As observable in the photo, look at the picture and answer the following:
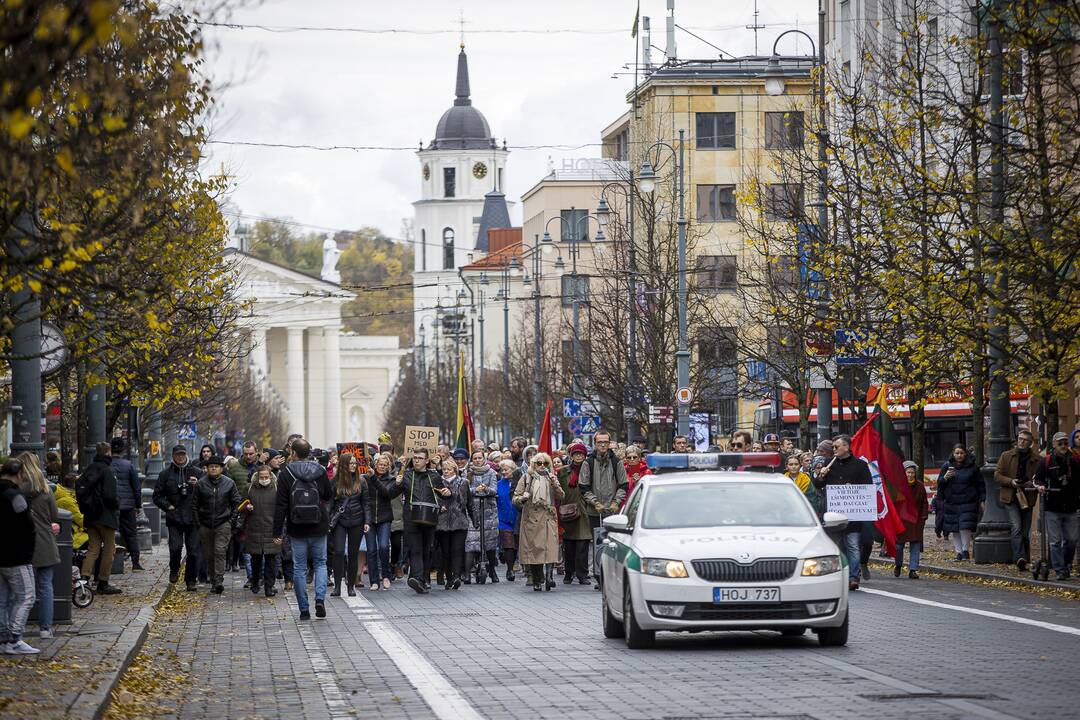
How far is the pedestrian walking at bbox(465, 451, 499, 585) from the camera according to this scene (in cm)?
2652

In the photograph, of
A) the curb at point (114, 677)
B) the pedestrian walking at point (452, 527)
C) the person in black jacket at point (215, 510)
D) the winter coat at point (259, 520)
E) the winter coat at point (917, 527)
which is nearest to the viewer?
the curb at point (114, 677)

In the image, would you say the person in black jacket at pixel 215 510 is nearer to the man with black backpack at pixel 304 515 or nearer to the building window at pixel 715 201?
the man with black backpack at pixel 304 515

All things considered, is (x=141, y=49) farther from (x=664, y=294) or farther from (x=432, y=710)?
(x=664, y=294)

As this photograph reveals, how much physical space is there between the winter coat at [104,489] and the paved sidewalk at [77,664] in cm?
129

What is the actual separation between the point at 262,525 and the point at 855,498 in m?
7.34

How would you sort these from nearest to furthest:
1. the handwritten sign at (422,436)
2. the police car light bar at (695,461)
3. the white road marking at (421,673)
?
1. the white road marking at (421,673)
2. the police car light bar at (695,461)
3. the handwritten sign at (422,436)

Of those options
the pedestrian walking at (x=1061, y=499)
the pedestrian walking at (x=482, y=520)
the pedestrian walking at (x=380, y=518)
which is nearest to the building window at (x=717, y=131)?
the pedestrian walking at (x=482, y=520)

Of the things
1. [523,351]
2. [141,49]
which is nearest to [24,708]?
[141,49]

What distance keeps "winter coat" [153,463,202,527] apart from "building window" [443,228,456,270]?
A: 457 feet

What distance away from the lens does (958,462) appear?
2875 cm

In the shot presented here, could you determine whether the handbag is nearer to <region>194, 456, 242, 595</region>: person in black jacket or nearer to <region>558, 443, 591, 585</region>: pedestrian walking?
<region>558, 443, 591, 585</region>: pedestrian walking

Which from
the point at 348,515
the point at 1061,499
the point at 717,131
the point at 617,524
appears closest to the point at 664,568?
the point at 617,524

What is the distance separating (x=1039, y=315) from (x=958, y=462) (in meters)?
6.86

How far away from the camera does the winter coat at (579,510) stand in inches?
1007
